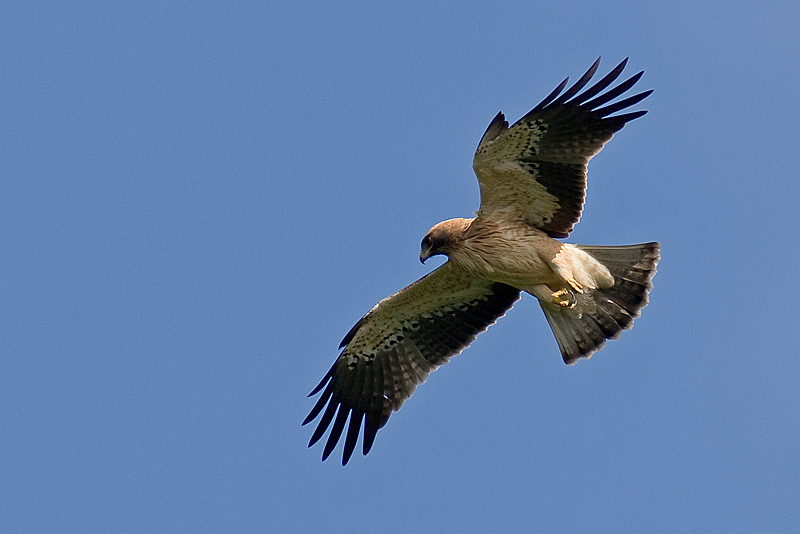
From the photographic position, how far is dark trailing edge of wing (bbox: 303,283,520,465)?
12.2 m

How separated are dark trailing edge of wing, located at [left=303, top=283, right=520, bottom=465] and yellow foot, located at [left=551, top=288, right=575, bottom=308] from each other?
768 millimetres

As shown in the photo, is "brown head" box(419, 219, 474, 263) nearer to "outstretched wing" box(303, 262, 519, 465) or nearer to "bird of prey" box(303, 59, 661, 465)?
"bird of prey" box(303, 59, 661, 465)

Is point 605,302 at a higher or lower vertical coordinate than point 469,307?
lower


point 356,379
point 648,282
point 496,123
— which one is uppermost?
point 496,123

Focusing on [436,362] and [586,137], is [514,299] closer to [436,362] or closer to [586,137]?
[436,362]

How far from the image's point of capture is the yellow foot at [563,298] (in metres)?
11.5

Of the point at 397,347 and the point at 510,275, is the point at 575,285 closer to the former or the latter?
the point at 510,275

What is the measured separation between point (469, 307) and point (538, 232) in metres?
1.36

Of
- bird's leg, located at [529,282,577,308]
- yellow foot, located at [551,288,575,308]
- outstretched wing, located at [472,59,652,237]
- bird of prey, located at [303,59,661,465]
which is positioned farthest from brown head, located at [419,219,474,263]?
yellow foot, located at [551,288,575,308]

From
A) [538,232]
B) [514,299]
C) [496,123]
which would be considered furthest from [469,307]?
[496,123]

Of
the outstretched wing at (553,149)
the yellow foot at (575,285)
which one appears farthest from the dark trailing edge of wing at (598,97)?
the yellow foot at (575,285)

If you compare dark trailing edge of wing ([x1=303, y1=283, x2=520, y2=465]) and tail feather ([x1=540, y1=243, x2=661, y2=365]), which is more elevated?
dark trailing edge of wing ([x1=303, y1=283, x2=520, y2=465])

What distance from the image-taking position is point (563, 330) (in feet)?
38.6

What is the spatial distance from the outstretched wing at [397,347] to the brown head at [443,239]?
0.60 metres
